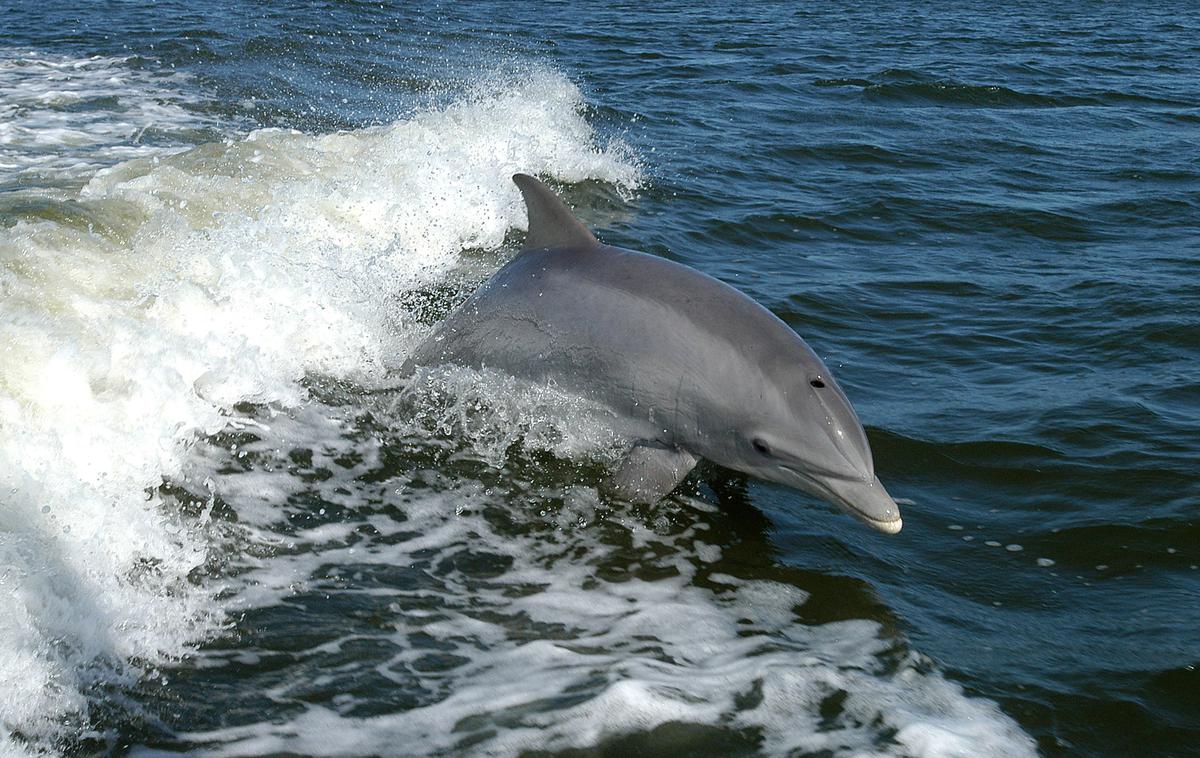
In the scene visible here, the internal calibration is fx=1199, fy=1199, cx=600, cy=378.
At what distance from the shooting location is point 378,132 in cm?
1452

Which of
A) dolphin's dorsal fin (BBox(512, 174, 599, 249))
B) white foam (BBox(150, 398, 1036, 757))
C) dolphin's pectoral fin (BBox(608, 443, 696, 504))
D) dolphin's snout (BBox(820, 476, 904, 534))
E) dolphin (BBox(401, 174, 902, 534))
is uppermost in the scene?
dolphin's dorsal fin (BBox(512, 174, 599, 249))

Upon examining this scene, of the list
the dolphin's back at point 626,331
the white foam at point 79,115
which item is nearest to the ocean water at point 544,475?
the white foam at point 79,115

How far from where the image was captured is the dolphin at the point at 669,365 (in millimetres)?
5984

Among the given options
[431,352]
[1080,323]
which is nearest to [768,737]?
[431,352]

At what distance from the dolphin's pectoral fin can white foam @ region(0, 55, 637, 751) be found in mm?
2107

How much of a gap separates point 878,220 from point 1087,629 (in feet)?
25.2

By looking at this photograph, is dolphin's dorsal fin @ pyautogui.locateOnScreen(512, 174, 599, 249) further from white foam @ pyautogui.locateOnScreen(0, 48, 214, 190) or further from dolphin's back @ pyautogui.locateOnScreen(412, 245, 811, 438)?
white foam @ pyautogui.locateOnScreen(0, 48, 214, 190)

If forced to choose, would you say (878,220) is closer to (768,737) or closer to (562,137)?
(562,137)

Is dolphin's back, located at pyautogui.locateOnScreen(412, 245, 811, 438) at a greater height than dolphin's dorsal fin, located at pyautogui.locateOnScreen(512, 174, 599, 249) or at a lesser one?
lesser

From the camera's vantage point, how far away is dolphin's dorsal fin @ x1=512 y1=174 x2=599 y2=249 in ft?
22.9

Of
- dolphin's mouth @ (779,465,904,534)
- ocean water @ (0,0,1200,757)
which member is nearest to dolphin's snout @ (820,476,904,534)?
dolphin's mouth @ (779,465,904,534)

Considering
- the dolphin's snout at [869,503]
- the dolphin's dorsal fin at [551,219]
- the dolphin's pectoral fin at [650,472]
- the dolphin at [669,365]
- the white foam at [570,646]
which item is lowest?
the white foam at [570,646]

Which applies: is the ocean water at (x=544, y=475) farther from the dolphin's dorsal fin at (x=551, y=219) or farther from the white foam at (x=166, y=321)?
the dolphin's dorsal fin at (x=551, y=219)

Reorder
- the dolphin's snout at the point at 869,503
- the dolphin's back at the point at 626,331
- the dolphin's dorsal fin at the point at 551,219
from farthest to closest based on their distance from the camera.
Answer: the dolphin's dorsal fin at the point at 551,219, the dolphin's back at the point at 626,331, the dolphin's snout at the point at 869,503
